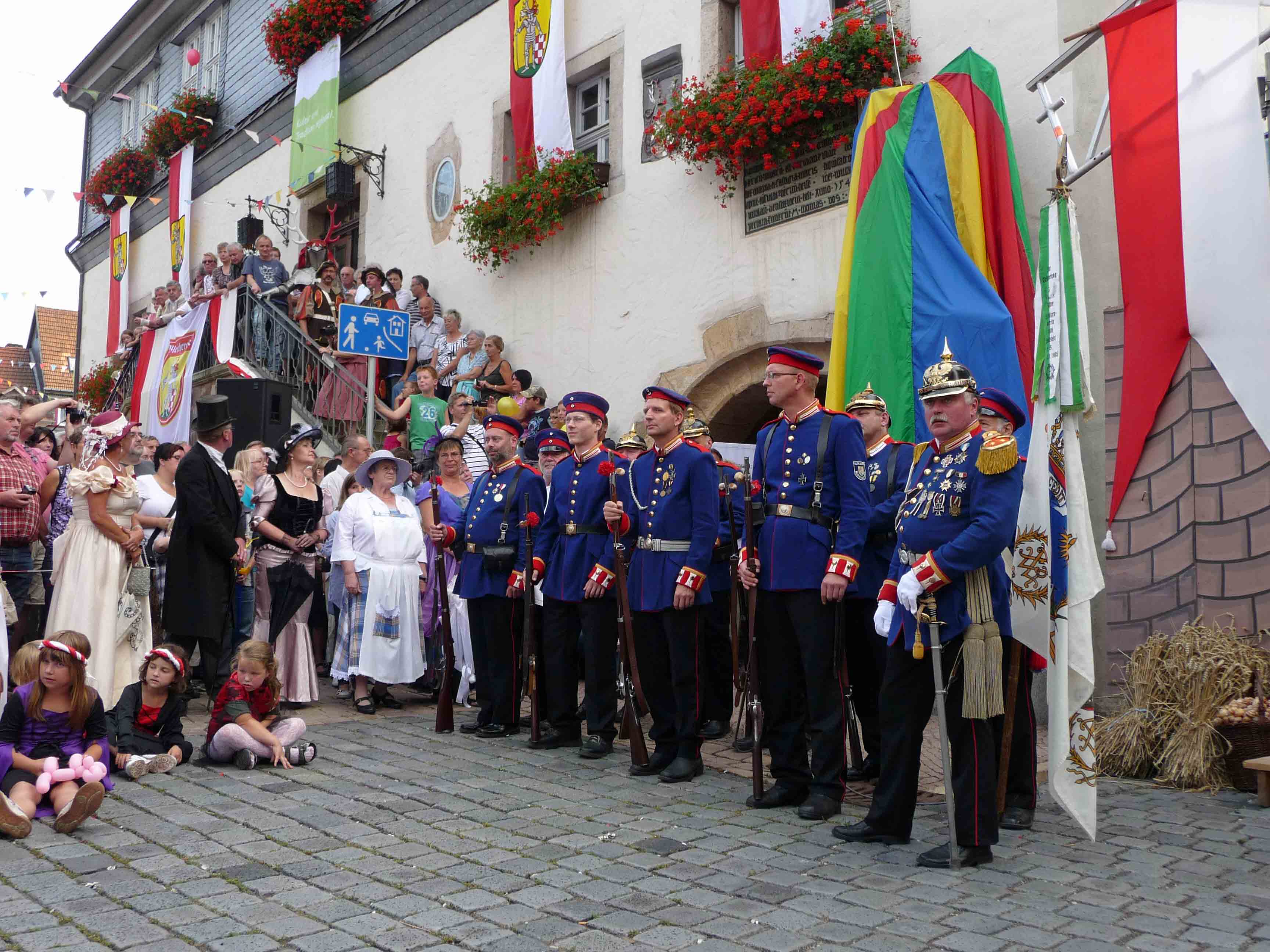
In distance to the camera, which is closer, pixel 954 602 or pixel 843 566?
pixel 954 602

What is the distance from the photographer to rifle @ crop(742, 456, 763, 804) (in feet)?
16.7

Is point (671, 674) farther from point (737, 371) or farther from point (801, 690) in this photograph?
point (737, 371)

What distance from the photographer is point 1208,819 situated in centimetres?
498

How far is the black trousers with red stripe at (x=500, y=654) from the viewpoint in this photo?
6.79 m

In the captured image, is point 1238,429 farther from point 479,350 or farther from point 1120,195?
point 479,350

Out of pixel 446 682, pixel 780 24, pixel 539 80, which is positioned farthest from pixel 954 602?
pixel 539 80

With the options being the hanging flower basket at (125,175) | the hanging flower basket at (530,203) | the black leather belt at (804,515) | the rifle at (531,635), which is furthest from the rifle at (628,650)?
the hanging flower basket at (125,175)

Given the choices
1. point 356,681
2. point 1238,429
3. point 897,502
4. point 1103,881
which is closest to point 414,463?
point 356,681

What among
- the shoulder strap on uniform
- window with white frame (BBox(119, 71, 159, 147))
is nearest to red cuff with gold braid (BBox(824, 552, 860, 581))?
the shoulder strap on uniform

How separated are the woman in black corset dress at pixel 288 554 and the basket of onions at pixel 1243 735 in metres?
5.18

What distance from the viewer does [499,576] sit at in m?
6.78

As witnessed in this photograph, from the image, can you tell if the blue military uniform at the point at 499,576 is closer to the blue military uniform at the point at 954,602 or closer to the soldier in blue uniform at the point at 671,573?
the soldier in blue uniform at the point at 671,573

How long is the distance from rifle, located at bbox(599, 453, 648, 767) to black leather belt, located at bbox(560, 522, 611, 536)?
20cm

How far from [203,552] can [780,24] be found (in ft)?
18.2
